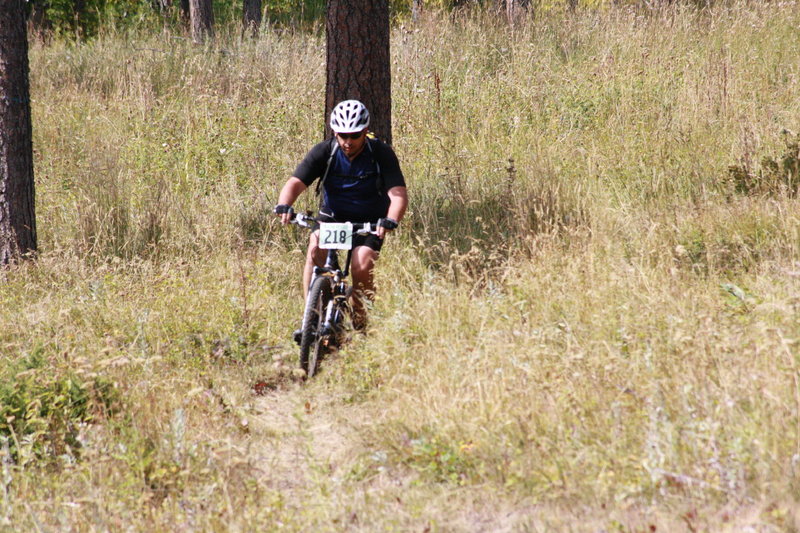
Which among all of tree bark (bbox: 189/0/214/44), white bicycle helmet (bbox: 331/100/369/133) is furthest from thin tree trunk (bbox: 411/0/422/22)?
white bicycle helmet (bbox: 331/100/369/133)

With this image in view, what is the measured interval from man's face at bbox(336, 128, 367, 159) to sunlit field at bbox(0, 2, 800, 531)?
1.10m

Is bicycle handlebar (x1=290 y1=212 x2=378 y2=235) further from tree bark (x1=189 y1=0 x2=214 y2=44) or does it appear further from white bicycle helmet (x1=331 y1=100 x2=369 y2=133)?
tree bark (x1=189 y1=0 x2=214 y2=44)

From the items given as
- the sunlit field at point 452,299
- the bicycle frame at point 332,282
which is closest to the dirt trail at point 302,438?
the sunlit field at point 452,299

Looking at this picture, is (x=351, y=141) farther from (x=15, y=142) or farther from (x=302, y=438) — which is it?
(x=15, y=142)

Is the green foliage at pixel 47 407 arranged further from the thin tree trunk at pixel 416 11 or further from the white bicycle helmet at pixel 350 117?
the thin tree trunk at pixel 416 11

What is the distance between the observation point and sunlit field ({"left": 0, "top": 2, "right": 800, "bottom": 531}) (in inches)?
151

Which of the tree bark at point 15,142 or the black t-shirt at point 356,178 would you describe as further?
the tree bark at point 15,142

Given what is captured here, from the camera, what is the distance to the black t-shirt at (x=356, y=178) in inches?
236

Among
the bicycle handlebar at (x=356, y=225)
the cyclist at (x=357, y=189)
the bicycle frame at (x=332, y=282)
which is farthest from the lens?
the cyclist at (x=357, y=189)

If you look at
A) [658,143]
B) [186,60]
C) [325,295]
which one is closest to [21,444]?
[325,295]

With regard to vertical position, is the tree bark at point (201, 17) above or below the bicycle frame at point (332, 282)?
above

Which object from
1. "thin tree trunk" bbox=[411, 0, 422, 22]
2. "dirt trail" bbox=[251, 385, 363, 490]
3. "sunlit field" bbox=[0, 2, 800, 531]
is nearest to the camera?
"sunlit field" bbox=[0, 2, 800, 531]

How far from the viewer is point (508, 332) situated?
5.11 metres

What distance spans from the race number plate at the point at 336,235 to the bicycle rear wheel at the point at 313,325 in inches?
10.1
